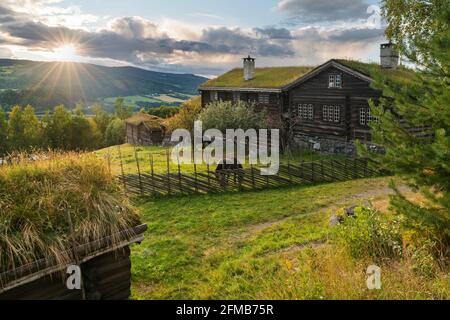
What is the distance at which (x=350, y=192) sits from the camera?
1711 centimetres

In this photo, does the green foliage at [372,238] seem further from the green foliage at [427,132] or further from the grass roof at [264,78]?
the grass roof at [264,78]

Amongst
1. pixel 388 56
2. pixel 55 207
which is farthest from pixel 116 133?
pixel 55 207

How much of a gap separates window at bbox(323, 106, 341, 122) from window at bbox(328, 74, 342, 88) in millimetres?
1667

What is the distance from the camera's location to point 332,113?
94.4 ft

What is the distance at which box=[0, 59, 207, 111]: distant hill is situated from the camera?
11356 centimetres

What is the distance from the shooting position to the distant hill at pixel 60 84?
114 meters

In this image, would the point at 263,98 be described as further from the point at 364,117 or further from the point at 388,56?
the point at 388,56

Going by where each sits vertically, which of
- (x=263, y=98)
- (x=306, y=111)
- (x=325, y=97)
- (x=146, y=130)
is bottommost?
(x=146, y=130)

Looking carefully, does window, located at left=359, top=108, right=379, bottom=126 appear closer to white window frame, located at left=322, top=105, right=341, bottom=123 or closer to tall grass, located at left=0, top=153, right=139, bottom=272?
white window frame, located at left=322, top=105, right=341, bottom=123

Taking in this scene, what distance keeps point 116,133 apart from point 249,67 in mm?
33275

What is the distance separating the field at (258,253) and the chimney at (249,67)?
67.2ft

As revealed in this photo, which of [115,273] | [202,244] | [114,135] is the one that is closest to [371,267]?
[115,273]

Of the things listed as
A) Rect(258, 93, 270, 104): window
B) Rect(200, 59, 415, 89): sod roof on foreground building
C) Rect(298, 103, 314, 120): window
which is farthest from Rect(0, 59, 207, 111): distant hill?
Rect(298, 103, 314, 120): window
